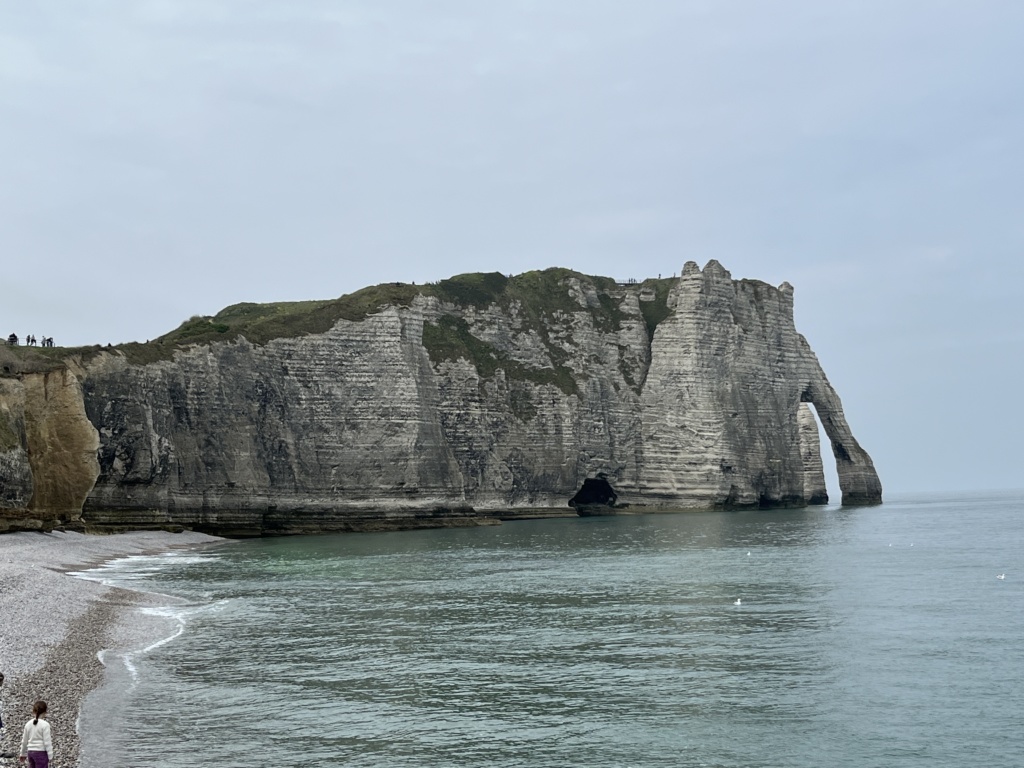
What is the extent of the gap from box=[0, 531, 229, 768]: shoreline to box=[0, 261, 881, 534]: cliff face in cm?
1777

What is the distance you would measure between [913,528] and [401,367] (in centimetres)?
4831

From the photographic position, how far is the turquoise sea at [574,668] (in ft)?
67.2

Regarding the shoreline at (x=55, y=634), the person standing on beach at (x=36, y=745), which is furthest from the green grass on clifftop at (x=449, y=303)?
the person standing on beach at (x=36, y=745)

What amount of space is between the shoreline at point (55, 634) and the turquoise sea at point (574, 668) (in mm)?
657

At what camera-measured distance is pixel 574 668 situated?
27625 millimetres

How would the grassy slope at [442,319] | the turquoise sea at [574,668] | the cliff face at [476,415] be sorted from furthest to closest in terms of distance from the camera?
the grassy slope at [442,319], the cliff face at [476,415], the turquoise sea at [574,668]

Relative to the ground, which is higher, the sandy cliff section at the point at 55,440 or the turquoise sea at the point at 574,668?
the sandy cliff section at the point at 55,440

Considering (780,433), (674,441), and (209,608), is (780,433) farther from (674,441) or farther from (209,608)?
(209,608)

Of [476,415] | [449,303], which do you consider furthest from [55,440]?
[449,303]

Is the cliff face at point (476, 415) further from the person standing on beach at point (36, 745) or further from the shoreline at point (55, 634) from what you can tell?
the person standing on beach at point (36, 745)

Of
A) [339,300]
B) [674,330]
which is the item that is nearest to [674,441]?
[674,330]

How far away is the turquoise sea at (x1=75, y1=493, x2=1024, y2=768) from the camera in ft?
67.2

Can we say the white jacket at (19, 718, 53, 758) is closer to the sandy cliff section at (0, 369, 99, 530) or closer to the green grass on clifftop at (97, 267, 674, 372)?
the sandy cliff section at (0, 369, 99, 530)

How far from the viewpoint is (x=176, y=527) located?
3270 inches
